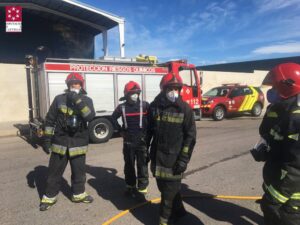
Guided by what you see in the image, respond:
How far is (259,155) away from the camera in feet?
8.76

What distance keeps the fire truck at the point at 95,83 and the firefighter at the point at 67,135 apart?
4.51 m

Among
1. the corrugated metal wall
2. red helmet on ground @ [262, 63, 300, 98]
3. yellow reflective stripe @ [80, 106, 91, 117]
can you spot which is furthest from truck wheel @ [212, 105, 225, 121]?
red helmet on ground @ [262, 63, 300, 98]

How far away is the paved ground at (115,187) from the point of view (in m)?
4.07

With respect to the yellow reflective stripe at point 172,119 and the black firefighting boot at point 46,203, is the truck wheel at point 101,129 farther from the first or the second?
the yellow reflective stripe at point 172,119

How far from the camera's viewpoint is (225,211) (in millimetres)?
4191

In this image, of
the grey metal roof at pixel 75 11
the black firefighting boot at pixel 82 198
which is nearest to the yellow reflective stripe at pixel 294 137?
the black firefighting boot at pixel 82 198

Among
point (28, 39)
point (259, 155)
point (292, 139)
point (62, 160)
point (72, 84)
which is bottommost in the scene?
point (62, 160)

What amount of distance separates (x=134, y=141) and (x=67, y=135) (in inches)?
38.6

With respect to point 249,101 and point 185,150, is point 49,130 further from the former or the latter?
point 249,101

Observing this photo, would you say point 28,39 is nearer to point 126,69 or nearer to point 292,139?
point 126,69

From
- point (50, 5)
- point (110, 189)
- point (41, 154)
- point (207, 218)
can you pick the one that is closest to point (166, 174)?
point (207, 218)

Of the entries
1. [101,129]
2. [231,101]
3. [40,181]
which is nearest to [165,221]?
[40,181]

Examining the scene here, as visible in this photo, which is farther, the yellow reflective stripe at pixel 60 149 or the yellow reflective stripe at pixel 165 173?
the yellow reflective stripe at pixel 60 149

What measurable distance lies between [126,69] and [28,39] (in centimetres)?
1204
